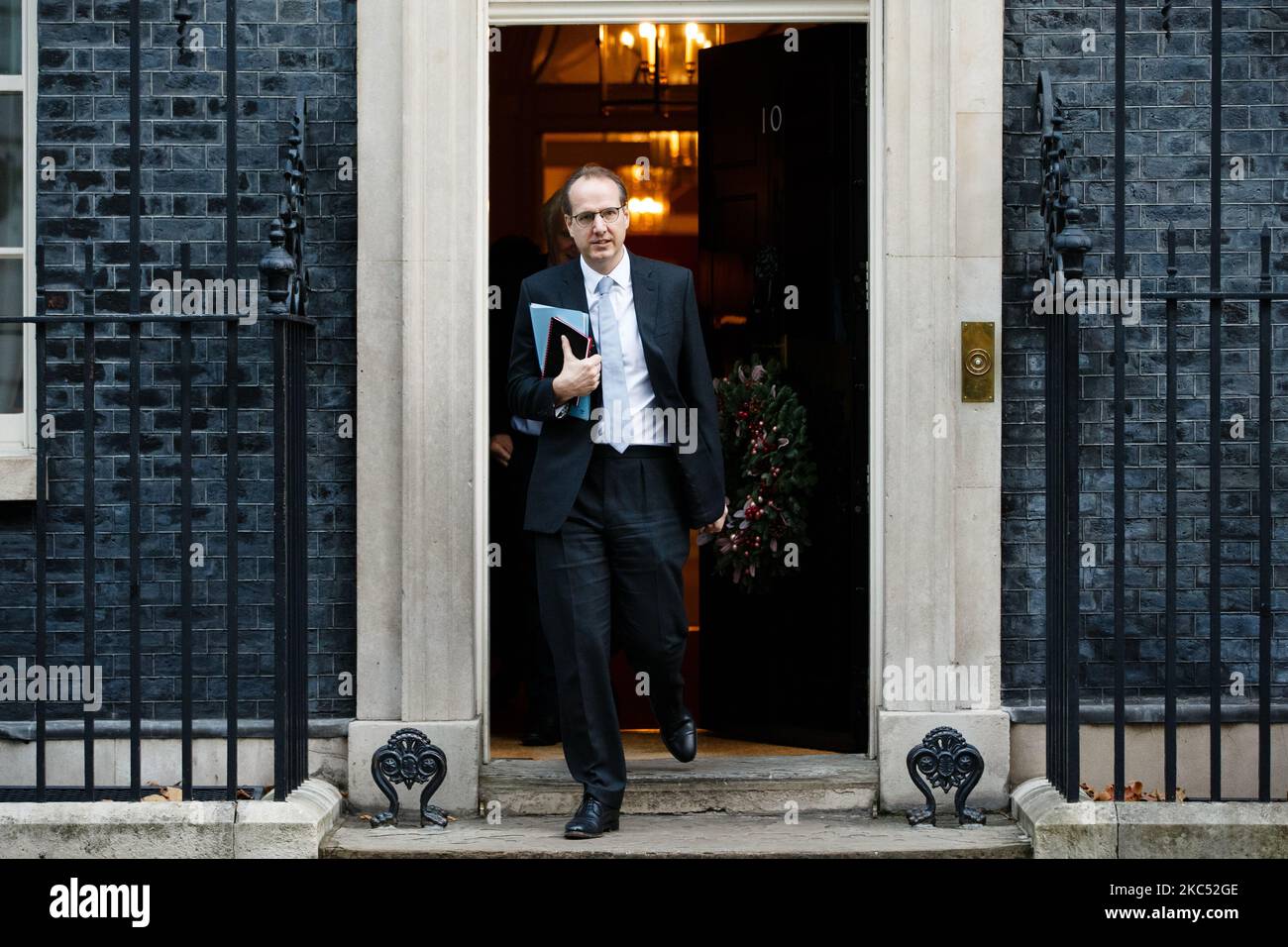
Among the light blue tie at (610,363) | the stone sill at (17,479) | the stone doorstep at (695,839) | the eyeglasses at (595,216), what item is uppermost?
the eyeglasses at (595,216)

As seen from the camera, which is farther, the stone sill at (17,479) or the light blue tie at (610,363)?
the stone sill at (17,479)

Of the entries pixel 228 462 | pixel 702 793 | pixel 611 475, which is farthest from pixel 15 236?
pixel 702 793

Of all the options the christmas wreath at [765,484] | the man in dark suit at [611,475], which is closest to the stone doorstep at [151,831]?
the man in dark suit at [611,475]

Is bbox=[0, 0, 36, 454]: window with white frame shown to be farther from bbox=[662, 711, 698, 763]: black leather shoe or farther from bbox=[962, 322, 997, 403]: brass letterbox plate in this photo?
bbox=[962, 322, 997, 403]: brass letterbox plate

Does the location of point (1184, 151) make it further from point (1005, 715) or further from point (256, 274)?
point (256, 274)

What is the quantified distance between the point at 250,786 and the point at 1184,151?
4458 millimetres

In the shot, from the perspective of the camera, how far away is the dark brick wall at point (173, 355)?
6.65 m

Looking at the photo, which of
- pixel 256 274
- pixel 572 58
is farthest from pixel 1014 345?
pixel 572 58

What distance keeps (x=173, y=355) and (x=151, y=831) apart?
76.5 inches

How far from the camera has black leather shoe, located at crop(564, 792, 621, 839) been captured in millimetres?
5969

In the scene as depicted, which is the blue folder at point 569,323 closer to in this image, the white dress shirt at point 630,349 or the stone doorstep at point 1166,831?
the white dress shirt at point 630,349

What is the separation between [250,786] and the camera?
21.7 ft

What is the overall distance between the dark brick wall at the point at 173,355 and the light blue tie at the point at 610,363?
1249 mm

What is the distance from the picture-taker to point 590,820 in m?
5.97
